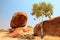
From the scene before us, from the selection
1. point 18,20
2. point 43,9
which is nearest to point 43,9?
point 43,9

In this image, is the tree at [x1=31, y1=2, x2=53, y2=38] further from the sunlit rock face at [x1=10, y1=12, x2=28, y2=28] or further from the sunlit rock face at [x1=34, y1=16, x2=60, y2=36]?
the sunlit rock face at [x1=10, y1=12, x2=28, y2=28]

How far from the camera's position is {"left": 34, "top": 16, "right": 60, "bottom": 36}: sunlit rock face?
2712cm

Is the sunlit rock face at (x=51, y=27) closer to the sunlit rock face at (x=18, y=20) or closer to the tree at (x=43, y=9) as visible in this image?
the tree at (x=43, y=9)

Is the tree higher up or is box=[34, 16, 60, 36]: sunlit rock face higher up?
the tree

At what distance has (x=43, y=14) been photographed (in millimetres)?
28516

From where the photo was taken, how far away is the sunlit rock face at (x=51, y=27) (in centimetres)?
2712

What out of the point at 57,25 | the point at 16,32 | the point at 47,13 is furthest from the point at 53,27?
the point at 16,32

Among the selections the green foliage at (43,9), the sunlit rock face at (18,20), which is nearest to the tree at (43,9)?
the green foliage at (43,9)

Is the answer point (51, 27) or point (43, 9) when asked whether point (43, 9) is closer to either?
point (43, 9)

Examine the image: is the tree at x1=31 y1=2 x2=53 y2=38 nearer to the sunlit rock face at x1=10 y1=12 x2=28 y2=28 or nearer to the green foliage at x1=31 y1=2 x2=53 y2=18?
the green foliage at x1=31 y1=2 x2=53 y2=18

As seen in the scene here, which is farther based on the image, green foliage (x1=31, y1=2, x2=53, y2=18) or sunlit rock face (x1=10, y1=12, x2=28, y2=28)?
sunlit rock face (x1=10, y1=12, x2=28, y2=28)

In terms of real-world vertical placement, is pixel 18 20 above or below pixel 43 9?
below

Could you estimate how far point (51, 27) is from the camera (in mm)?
27969

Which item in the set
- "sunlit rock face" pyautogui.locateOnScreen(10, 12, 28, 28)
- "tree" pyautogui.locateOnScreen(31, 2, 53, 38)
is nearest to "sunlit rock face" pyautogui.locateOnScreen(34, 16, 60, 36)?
"tree" pyautogui.locateOnScreen(31, 2, 53, 38)
